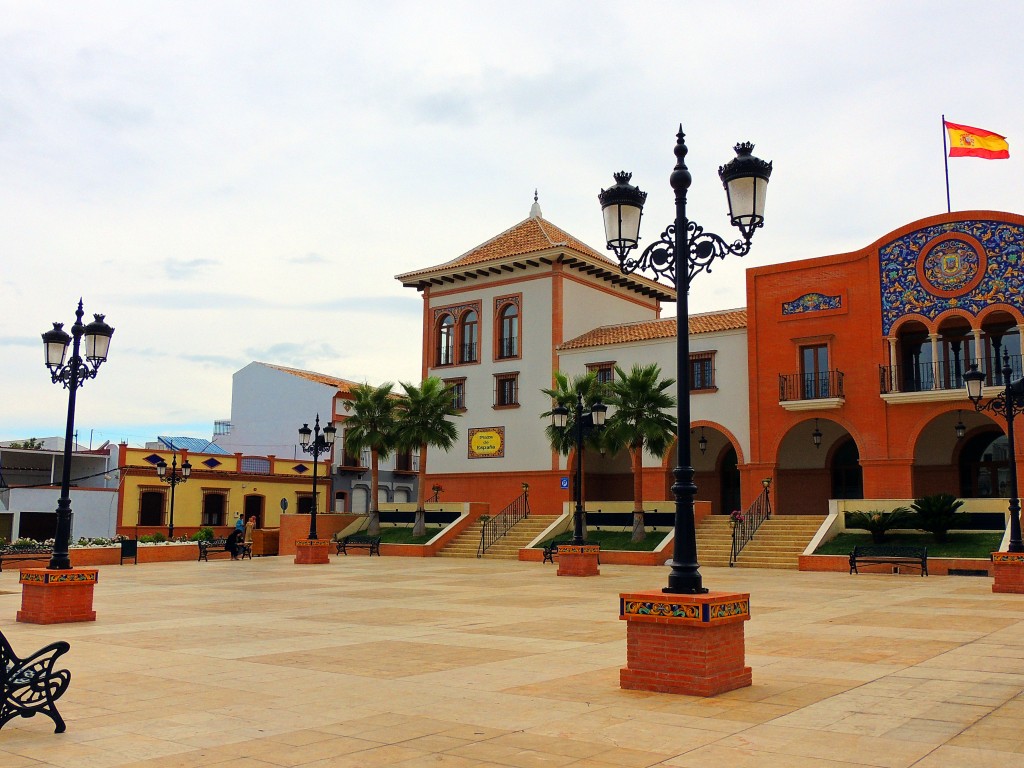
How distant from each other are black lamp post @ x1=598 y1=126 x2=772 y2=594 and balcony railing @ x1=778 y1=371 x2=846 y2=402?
2382 cm

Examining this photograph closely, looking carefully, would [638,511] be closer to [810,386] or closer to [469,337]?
[810,386]

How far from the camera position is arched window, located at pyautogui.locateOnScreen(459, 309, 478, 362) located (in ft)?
138

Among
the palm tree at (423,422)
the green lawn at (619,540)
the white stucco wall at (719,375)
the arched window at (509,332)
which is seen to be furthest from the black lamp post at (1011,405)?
the arched window at (509,332)

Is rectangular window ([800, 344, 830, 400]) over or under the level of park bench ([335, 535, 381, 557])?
over

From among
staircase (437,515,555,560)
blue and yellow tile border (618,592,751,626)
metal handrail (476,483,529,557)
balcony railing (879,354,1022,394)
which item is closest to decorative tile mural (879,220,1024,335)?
balcony railing (879,354,1022,394)

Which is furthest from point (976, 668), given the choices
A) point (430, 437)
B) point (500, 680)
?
point (430, 437)

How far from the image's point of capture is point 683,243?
9023 millimetres

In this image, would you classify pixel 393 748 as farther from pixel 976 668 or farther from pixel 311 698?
pixel 976 668

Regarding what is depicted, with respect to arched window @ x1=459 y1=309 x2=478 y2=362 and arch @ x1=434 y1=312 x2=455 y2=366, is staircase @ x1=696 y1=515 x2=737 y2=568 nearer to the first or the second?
arched window @ x1=459 y1=309 x2=478 y2=362

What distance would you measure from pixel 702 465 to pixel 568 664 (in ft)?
94.4

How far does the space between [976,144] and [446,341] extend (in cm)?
2305

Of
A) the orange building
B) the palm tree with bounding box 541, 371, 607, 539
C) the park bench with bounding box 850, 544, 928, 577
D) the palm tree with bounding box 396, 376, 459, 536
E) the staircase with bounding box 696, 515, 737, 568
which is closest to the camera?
the park bench with bounding box 850, 544, 928, 577

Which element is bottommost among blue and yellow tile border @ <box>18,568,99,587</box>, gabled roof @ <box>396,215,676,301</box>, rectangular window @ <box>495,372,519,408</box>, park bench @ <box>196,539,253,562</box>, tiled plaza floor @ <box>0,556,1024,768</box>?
park bench @ <box>196,539,253,562</box>

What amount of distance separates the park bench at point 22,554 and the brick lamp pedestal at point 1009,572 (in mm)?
24330
